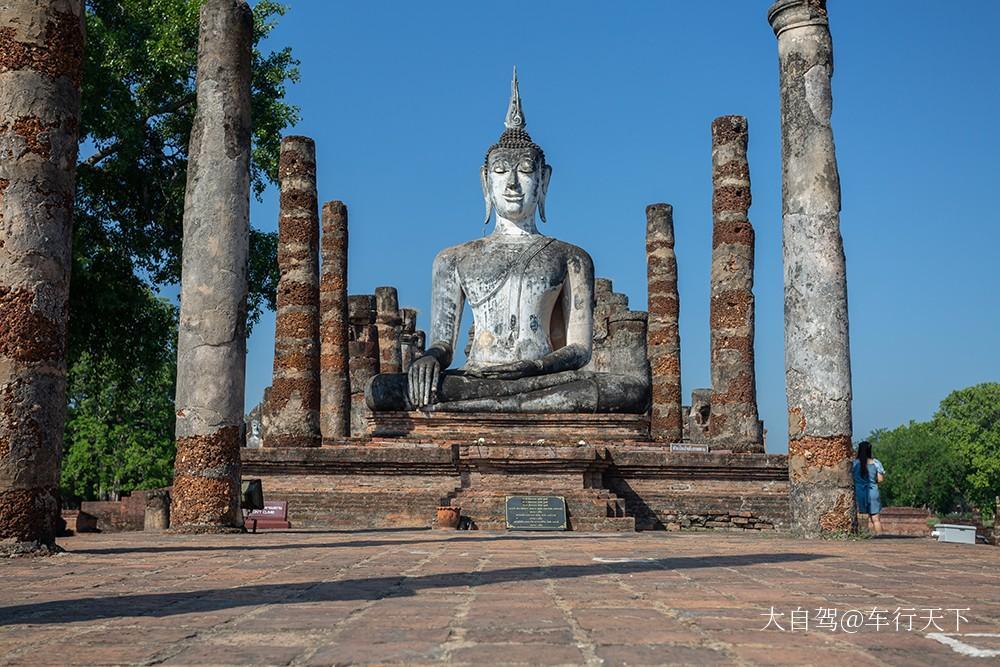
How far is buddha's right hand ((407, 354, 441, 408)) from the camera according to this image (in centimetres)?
1376

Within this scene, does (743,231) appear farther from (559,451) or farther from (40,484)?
(40,484)

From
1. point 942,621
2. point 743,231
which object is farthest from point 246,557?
point 743,231

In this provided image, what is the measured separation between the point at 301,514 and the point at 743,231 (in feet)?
26.5

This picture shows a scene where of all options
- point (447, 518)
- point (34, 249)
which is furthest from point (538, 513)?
point (34, 249)

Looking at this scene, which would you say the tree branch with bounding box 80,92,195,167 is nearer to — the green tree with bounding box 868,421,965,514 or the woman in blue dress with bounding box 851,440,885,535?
the woman in blue dress with bounding box 851,440,885,535

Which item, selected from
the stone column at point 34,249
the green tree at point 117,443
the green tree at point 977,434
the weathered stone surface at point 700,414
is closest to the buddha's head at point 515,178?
the stone column at point 34,249

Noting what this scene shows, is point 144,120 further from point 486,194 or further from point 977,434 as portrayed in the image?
point 977,434

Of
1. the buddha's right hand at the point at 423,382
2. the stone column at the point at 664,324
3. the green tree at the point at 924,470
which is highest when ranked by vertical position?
the stone column at the point at 664,324

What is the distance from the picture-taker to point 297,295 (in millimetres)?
16906

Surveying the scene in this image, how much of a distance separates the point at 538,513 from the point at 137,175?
1046 cm

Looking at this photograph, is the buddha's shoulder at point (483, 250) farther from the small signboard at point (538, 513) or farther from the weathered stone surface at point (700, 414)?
the weathered stone surface at point (700, 414)

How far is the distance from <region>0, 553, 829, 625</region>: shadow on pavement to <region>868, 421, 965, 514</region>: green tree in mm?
54067

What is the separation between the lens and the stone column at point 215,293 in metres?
9.48

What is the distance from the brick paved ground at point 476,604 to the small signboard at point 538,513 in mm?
3638
